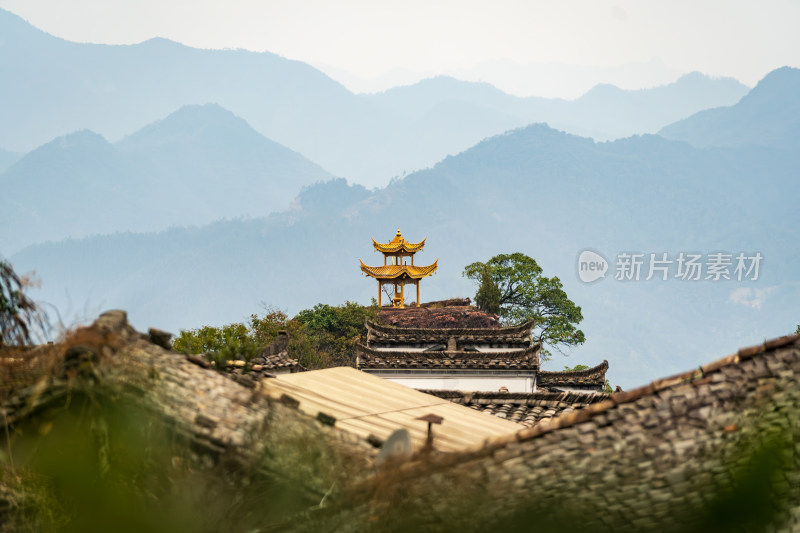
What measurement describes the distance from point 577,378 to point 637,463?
47.6 feet

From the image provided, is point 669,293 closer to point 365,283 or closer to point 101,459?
point 365,283

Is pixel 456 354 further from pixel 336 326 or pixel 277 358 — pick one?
pixel 336 326

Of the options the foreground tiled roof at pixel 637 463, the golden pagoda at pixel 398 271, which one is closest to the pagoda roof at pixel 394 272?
the golden pagoda at pixel 398 271

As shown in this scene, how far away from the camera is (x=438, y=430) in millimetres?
5074

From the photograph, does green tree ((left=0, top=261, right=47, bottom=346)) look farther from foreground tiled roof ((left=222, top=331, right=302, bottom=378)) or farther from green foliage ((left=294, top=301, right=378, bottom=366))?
green foliage ((left=294, top=301, right=378, bottom=366))

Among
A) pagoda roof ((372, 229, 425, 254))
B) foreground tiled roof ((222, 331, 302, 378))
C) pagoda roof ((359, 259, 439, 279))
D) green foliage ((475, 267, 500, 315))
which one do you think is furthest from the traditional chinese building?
pagoda roof ((372, 229, 425, 254))

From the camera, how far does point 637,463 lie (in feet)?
11.1

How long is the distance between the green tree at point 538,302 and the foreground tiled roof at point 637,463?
3755 cm

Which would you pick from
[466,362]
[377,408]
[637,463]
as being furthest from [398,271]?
[637,463]

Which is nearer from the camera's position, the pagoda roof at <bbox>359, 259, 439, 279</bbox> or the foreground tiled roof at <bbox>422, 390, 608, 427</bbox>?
the foreground tiled roof at <bbox>422, 390, 608, 427</bbox>

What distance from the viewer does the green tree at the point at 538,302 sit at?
4122 centimetres

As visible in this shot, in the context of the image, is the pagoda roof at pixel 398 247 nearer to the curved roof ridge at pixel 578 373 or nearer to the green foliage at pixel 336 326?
the green foliage at pixel 336 326

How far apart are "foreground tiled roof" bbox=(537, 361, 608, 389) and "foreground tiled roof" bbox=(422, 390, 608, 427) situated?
767 centimetres

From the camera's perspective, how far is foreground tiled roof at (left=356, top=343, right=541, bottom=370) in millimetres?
15311
